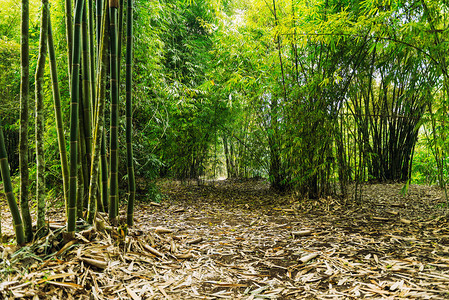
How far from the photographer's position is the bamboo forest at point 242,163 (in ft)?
3.98

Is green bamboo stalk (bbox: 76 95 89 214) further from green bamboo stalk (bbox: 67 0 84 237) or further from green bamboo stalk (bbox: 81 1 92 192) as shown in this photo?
green bamboo stalk (bbox: 67 0 84 237)

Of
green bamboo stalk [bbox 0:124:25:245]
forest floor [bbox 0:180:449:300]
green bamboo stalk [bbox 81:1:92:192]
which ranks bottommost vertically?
forest floor [bbox 0:180:449:300]

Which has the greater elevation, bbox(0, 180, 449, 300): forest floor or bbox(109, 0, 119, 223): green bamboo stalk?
bbox(109, 0, 119, 223): green bamboo stalk

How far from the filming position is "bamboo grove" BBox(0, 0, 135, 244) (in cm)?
119

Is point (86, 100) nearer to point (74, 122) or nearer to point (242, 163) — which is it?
point (74, 122)

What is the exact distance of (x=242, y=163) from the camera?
484 centimetres

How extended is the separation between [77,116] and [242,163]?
12.2 ft

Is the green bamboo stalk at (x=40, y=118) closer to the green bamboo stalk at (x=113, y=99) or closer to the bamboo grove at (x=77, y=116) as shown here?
the bamboo grove at (x=77, y=116)

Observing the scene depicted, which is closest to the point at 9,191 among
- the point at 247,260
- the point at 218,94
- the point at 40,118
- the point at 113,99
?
the point at 40,118

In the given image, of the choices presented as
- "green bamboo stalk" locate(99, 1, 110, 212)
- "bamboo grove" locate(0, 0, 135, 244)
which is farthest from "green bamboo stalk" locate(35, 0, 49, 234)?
"green bamboo stalk" locate(99, 1, 110, 212)

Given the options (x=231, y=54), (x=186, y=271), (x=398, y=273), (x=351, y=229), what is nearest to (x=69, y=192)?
(x=186, y=271)

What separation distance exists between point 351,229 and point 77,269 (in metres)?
1.92

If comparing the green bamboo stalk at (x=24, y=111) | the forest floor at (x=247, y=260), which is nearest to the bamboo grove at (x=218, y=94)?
the green bamboo stalk at (x=24, y=111)

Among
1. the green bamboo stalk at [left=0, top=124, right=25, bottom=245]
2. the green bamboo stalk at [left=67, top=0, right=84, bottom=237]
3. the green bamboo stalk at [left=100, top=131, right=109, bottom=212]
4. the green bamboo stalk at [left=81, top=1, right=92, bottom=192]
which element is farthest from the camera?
the green bamboo stalk at [left=100, top=131, right=109, bottom=212]
